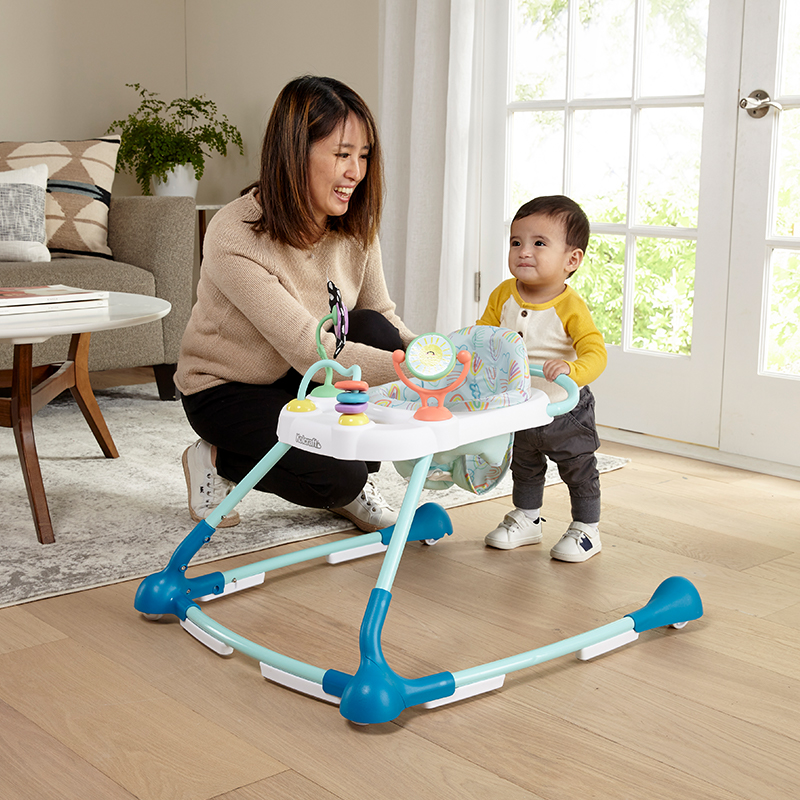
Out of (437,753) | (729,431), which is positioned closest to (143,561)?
(437,753)

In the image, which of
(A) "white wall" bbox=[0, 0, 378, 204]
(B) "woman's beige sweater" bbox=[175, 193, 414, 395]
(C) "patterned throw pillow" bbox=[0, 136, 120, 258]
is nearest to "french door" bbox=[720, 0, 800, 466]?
(B) "woman's beige sweater" bbox=[175, 193, 414, 395]

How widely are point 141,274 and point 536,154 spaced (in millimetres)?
1250

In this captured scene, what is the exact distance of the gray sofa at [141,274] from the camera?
288 cm

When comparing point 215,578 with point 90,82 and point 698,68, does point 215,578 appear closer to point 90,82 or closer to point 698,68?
point 698,68

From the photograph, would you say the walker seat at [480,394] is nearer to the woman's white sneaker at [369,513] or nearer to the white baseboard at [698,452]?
the woman's white sneaker at [369,513]

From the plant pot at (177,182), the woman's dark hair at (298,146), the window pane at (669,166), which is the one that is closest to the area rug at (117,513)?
the woman's dark hair at (298,146)

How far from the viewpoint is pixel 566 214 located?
5.64 feet

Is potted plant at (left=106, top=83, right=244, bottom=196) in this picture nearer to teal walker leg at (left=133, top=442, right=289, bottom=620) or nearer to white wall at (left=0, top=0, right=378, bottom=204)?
white wall at (left=0, top=0, right=378, bottom=204)

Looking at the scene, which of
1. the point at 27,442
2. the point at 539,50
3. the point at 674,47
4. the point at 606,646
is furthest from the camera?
the point at 539,50

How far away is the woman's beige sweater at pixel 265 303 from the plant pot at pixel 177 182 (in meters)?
2.03

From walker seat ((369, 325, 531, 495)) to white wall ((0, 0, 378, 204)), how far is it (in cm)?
221

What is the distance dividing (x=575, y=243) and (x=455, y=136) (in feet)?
4.31

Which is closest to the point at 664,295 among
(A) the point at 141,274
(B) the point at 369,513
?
(B) the point at 369,513

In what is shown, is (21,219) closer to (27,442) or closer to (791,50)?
(27,442)
